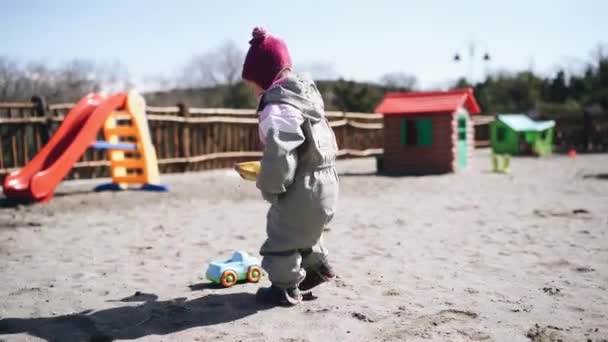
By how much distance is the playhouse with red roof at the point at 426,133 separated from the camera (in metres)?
12.1

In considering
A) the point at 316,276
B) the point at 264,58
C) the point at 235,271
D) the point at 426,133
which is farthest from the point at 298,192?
the point at 426,133

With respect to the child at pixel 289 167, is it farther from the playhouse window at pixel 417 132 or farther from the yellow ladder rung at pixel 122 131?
the playhouse window at pixel 417 132

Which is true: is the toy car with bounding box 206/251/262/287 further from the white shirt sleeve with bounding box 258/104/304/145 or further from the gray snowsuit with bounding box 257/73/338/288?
the white shirt sleeve with bounding box 258/104/304/145

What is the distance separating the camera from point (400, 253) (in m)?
4.42

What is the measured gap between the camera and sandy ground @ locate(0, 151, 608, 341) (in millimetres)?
2695

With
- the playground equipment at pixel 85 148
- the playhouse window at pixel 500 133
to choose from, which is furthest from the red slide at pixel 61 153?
the playhouse window at pixel 500 133

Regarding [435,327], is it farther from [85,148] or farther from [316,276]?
[85,148]

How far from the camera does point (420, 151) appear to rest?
12.5 m

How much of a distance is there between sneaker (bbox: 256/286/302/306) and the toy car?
0.43 meters

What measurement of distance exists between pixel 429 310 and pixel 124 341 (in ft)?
5.26

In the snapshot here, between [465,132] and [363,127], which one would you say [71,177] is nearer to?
[465,132]

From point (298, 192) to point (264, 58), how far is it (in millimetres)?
795

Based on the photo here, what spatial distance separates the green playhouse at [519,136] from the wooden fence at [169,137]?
18.7 ft

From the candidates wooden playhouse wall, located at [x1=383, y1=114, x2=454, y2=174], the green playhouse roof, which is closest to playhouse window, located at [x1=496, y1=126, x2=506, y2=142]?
the green playhouse roof
